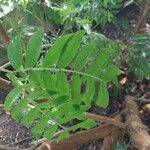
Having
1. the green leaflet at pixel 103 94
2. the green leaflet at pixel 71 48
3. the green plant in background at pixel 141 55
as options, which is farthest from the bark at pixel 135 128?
the green leaflet at pixel 71 48

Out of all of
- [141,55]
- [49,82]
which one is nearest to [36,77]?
[49,82]

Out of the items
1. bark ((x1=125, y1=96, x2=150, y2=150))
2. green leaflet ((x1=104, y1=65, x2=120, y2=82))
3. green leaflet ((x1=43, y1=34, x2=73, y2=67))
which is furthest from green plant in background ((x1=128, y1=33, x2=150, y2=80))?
green leaflet ((x1=43, y1=34, x2=73, y2=67))

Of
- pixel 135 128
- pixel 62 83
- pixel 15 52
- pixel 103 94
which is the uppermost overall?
pixel 15 52

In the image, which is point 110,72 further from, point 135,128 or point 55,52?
point 135,128

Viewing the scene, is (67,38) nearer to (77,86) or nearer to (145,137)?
(77,86)

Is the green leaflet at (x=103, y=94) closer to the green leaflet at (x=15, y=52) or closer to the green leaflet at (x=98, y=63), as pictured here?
the green leaflet at (x=98, y=63)

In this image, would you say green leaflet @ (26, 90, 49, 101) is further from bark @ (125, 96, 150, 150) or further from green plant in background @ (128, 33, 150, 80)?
green plant in background @ (128, 33, 150, 80)
